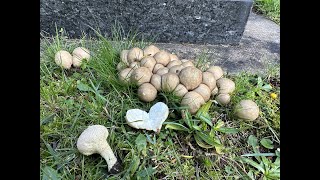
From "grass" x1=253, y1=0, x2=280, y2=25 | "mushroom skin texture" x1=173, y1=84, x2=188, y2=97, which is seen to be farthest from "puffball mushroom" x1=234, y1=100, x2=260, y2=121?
"grass" x1=253, y1=0, x2=280, y2=25

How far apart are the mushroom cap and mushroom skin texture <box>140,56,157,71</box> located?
0.56 meters

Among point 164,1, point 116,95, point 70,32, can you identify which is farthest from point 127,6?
point 116,95

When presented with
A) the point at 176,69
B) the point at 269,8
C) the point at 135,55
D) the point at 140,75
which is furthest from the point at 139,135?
the point at 269,8

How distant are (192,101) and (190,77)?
143 mm

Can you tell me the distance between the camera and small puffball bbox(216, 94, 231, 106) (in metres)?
1.98

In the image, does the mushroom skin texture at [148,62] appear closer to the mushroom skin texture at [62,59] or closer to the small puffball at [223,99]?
the small puffball at [223,99]

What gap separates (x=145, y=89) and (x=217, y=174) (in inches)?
25.1

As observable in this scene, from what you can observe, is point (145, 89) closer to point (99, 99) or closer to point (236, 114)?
point (99, 99)

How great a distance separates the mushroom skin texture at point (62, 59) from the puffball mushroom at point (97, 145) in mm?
826

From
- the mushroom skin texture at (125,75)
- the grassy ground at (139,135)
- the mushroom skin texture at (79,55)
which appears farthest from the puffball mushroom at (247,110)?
the mushroom skin texture at (79,55)

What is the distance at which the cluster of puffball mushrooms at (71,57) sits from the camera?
2.28 m

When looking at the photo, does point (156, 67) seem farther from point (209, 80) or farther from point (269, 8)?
point (269, 8)

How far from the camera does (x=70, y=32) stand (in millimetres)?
2705

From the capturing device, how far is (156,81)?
1.94m
